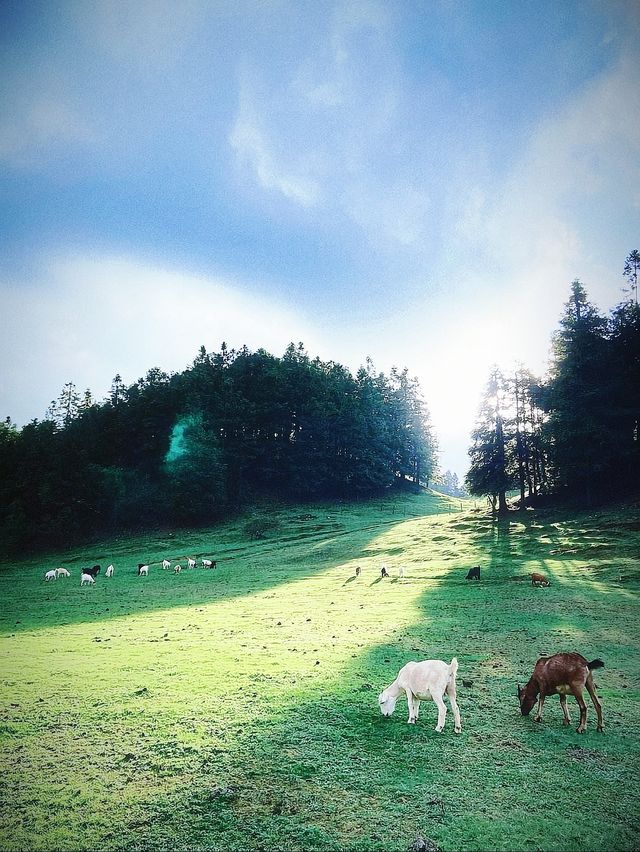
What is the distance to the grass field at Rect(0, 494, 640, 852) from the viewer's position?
6398mm

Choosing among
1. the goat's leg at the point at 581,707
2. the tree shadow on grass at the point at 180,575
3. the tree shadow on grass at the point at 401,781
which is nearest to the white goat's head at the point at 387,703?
the tree shadow on grass at the point at 401,781

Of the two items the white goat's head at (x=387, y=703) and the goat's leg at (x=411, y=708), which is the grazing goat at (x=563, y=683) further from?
the white goat's head at (x=387, y=703)

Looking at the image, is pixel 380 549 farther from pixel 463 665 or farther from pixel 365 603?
pixel 463 665

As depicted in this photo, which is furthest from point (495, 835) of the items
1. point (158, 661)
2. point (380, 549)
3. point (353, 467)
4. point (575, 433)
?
point (353, 467)

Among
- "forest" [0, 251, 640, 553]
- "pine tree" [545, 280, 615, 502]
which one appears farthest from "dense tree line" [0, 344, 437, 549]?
"pine tree" [545, 280, 615, 502]

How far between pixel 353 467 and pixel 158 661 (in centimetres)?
7925

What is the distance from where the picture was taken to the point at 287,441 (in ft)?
303

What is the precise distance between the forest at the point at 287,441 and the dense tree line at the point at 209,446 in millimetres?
255

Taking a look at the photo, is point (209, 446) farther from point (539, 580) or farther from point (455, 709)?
point (455, 709)

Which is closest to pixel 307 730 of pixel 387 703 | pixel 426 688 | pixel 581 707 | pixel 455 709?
pixel 387 703

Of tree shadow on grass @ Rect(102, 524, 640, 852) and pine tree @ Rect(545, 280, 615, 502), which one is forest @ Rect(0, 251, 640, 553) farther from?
tree shadow on grass @ Rect(102, 524, 640, 852)

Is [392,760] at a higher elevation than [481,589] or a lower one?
higher

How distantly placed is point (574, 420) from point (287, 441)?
2242 inches

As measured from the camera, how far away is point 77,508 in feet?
206
